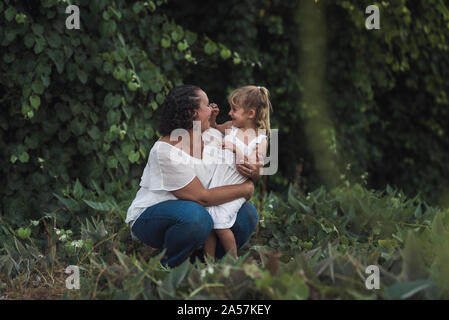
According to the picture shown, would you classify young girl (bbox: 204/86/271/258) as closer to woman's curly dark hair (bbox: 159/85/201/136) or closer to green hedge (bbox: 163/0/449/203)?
woman's curly dark hair (bbox: 159/85/201/136)

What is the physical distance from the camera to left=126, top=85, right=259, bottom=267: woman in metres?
2.67

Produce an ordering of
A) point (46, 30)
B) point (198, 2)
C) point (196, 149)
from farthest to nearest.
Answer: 1. point (198, 2)
2. point (46, 30)
3. point (196, 149)

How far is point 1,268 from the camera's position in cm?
285

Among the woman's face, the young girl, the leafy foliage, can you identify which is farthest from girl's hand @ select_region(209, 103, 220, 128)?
the leafy foliage

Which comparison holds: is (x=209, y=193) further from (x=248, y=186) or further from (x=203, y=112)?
(x=203, y=112)

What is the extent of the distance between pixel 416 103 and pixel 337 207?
7.89ft

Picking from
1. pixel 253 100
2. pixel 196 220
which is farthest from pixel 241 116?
pixel 196 220

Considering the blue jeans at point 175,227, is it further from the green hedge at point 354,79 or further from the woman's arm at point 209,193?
the green hedge at point 354,79

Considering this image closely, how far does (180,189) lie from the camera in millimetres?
2701

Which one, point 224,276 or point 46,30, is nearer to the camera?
point 224,276

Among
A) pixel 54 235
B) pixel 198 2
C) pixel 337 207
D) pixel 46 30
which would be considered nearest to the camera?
pixel 54 235

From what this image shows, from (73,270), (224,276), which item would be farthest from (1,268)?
(224,276)

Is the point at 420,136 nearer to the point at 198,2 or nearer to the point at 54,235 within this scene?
the point at 198,2

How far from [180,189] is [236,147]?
0.36m
